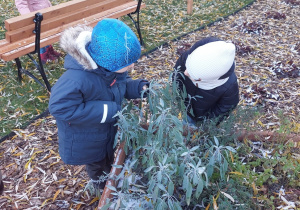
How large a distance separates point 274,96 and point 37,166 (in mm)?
3074

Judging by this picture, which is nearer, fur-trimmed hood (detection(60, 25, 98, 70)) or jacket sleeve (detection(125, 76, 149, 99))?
fur-trimmed hood (detection(60, 25, 98, 70))

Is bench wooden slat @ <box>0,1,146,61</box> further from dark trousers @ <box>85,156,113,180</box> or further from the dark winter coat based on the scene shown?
dark trousers @ <box>85,156,113,180</box>

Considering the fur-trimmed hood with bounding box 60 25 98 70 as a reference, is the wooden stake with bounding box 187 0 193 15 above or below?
below

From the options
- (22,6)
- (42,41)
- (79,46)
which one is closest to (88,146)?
(79,46)

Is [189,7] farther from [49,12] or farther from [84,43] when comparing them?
[84,43]

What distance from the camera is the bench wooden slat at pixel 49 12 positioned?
3439 mm

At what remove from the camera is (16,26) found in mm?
3490

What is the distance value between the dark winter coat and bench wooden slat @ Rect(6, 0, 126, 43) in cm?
188

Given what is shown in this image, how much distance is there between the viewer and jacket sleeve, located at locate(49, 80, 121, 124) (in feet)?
6.40

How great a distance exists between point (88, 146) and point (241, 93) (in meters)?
2.48

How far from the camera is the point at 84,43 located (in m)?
1.95

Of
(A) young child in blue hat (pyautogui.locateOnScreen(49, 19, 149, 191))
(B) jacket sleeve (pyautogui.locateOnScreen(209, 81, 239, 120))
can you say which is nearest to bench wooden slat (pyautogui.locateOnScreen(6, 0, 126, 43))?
(A) young child in blue hat (pyautogui.locateOnScreen(49, 19, 149, 191))

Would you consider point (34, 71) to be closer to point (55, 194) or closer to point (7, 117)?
point (7, 117)

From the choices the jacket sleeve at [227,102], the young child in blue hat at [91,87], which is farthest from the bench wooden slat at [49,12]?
the jacket sleeve at [227,102]
